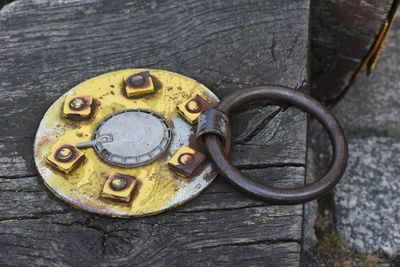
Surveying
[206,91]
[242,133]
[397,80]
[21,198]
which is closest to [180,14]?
[206,91]

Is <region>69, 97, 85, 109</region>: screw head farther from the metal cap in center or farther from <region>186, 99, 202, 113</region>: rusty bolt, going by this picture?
<region>186, 99, 202, 113</region>: rusty bolt

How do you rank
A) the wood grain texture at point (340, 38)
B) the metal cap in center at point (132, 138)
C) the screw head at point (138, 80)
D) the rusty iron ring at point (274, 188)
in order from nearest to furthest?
the rusty iron ring at point (274, 188) → the metal cap in center at point (132, 138) → the screw head at point (138, 80) → the wood grain texture at point (340, 38)

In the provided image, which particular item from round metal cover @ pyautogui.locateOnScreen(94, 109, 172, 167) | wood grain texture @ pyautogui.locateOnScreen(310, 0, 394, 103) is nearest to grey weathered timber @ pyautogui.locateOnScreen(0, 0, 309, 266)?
round metal cover @ pyautogui.locateOnScreen(94, 109, 172, 167)

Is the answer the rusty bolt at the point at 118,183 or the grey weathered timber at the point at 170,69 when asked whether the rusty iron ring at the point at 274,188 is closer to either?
the grey weathered timber at the point at 170,69

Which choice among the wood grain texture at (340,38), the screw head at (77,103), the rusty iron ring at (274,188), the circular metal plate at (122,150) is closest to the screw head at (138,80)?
the circular metal plate at (122,150)

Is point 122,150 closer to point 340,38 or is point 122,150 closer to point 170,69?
point 170,69

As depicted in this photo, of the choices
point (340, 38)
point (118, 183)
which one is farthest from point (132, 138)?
point (340, 38)
